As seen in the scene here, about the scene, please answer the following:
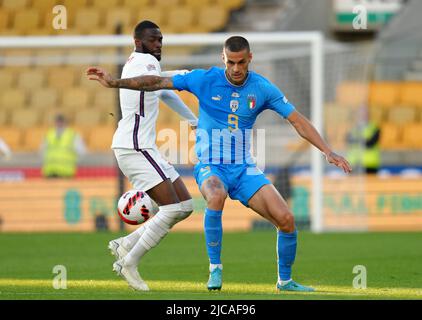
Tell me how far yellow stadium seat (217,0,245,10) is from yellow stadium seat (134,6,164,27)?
4.72 ft

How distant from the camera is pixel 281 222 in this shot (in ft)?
29.0

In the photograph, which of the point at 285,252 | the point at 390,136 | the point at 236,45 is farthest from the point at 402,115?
the point at 236,45

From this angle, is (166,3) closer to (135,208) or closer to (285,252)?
(135,208)

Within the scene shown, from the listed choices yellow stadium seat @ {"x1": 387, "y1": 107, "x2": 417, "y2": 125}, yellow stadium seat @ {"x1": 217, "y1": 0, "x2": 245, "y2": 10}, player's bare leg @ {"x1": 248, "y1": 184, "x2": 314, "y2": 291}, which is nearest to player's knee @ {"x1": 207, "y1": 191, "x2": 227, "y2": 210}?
player's bare leg @ {"x1": 248, "y1": 184, "x2": 314, "y2": 291}

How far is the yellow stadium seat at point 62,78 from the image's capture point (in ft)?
67.2

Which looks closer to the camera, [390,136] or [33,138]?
[33,138]

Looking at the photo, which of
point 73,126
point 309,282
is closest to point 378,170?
point 73,126

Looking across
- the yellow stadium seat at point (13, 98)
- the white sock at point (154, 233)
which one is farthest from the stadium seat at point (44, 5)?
the white sock at point (154, 233)

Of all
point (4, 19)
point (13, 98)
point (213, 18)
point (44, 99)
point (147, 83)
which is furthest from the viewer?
point (4, 19)

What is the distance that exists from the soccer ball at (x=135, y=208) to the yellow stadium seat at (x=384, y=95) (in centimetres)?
1398

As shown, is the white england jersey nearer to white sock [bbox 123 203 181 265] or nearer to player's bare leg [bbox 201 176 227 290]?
white sock [bbox 123 203 181 265]

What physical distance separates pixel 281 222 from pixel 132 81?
1.67 metres

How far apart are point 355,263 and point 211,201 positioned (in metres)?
3.77

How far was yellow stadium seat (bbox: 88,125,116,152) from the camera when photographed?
20422mm
